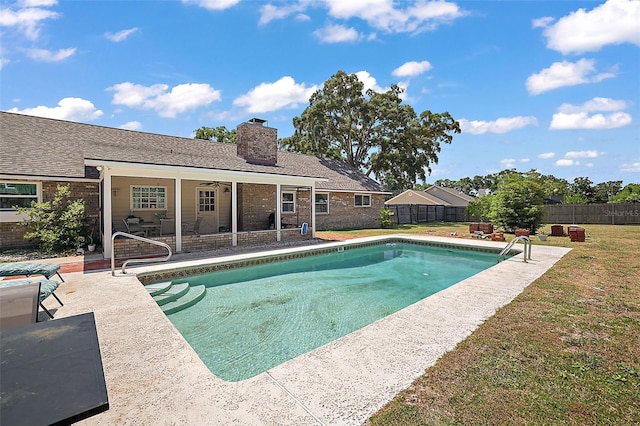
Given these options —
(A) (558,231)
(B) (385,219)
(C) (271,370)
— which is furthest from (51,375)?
(B) (385,219)

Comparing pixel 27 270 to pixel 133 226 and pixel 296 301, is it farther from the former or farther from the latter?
pixel 133 226

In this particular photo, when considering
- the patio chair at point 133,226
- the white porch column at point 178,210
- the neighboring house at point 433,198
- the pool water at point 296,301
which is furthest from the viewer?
the neighboring house at point 433,198

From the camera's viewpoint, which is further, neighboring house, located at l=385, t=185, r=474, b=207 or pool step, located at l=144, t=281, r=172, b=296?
neighboring house, located at l=385, t=185, r=474, b=207

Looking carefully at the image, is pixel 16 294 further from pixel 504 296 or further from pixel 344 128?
pixel 344 128

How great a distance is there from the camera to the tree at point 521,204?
56.6 feet

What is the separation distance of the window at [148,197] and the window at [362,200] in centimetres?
1267

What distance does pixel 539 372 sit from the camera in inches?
131

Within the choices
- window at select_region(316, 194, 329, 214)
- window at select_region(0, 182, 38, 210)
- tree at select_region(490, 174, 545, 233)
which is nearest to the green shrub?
window at select_region(316, 194, 329, 214)

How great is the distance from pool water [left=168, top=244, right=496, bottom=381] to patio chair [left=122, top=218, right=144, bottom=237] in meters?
4.82

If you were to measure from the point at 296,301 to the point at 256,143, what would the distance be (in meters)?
11.5

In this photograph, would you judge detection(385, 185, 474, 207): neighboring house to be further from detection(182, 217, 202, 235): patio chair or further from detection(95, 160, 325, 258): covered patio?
detection(182, 217, 202, 235): patio chair

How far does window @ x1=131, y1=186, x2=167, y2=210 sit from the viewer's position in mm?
13364

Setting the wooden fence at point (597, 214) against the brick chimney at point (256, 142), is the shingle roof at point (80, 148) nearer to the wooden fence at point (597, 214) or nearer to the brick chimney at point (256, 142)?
the brick chimney at point (256, 142)

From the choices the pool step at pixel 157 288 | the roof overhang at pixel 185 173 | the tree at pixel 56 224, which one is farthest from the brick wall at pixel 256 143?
the pool step at pixel 157 288
